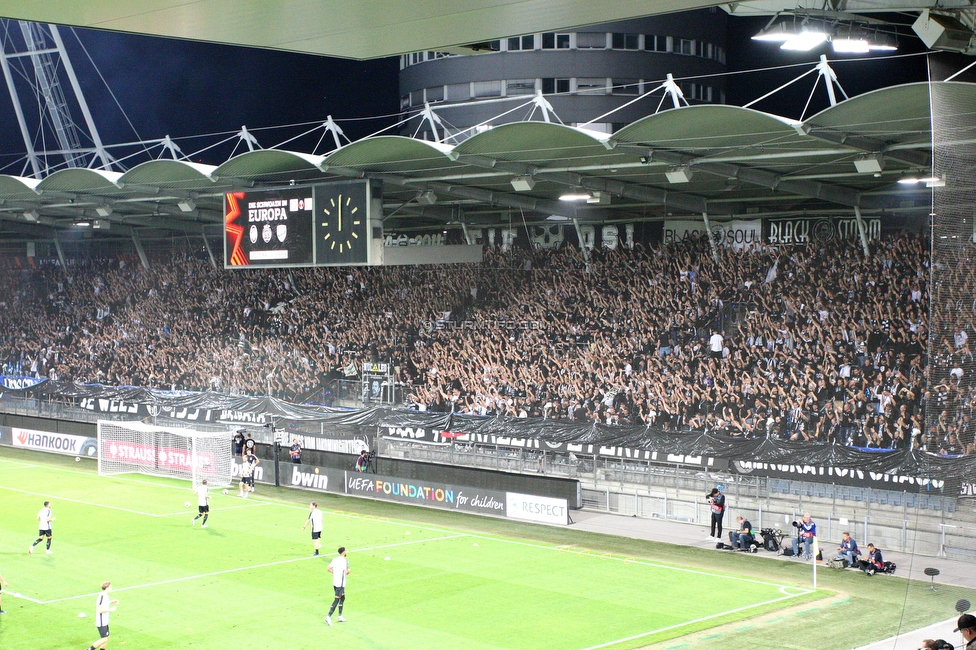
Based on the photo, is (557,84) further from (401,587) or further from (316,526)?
(401,587)

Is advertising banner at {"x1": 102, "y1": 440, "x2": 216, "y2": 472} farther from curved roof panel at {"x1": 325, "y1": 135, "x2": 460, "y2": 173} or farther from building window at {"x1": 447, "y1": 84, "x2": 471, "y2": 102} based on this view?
building window at {"x1": 447, "y1": 84, "x2": 471, "y2": 102}

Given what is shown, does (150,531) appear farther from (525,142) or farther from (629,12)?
(629,12)

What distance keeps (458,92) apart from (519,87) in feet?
12.7

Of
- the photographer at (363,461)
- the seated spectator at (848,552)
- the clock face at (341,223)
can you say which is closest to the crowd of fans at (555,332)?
the seated spectator at (848,552)

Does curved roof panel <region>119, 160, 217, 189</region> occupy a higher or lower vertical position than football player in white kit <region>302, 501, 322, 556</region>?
higher

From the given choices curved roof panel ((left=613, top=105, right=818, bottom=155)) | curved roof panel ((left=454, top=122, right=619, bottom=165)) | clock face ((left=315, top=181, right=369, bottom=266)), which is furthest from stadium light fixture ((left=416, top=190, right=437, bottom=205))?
curved roof panel ((left=613, top=105, right=818, bottom=155))

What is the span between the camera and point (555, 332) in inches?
1507

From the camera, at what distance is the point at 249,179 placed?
3747cm

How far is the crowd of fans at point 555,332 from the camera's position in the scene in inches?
1186

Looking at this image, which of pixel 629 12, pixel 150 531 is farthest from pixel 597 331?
pixel 629 12

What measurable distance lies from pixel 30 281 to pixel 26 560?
33.9 metres

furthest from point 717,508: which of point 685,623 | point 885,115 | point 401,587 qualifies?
point 885,115

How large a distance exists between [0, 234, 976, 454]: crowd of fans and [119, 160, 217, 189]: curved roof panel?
9071mm

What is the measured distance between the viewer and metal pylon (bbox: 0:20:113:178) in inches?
2138
